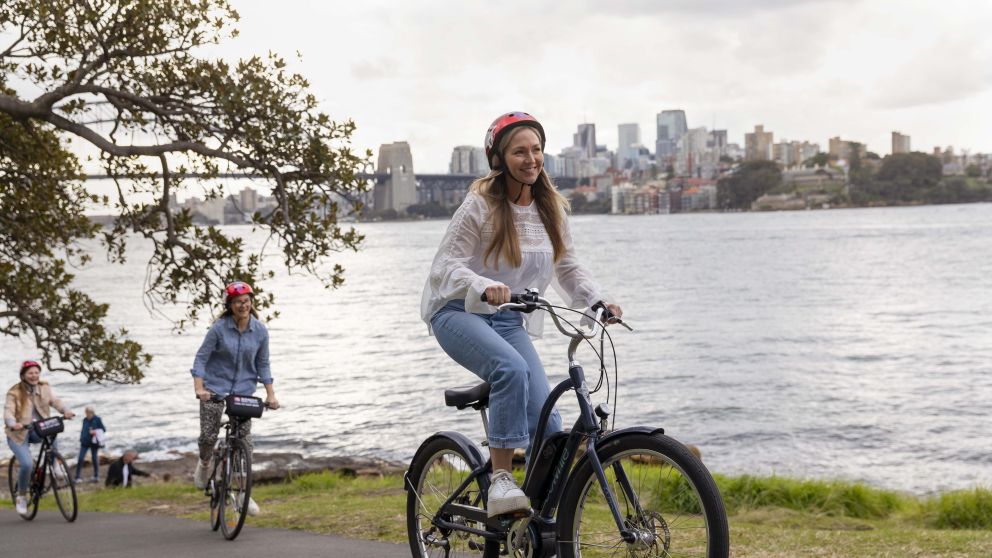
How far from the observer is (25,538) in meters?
9.51

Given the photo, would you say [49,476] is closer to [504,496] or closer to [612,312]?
[504,496]

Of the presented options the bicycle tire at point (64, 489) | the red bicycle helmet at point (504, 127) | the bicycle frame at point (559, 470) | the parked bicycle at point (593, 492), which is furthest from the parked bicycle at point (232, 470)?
the red bicycle helmet at point (504, 127)

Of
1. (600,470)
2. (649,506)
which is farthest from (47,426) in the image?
(649,506)

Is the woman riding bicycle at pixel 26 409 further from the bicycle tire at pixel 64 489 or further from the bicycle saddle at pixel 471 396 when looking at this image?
the bicycle saddle at pixel 471 396

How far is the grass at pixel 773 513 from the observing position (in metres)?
6.72

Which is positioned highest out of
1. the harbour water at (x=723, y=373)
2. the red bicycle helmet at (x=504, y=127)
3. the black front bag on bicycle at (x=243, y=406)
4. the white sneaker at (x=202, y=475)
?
the red bicycle helmet at (x=504, y=127)

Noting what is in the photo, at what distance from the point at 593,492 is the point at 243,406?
507 cm

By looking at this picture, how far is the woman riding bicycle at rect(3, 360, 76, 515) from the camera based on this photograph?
11383 mm

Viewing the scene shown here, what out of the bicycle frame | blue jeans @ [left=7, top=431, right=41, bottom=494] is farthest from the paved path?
the bicycle frame

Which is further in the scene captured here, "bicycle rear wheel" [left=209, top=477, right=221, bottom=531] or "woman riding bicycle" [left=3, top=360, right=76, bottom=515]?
"woman riding bicycle" [left=3, top=360, right=76, bottom=515]

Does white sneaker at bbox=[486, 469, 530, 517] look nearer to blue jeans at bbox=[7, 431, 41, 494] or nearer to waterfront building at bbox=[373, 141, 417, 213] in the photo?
Answer: blue jeans at bbox=[7, 431, 41, 494]

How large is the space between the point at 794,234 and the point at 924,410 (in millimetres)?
102532

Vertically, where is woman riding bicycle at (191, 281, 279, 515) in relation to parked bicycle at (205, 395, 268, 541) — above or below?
above

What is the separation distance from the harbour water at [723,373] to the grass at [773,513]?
361cm
